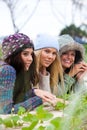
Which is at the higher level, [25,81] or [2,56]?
[2,56]

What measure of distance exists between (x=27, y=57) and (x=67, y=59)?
3.20 feet

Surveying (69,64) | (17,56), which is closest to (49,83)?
(69,64)

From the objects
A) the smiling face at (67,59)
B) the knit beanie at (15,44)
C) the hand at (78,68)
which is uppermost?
the knit beanie at (15,44)

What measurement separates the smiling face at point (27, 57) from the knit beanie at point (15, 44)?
0.11ft

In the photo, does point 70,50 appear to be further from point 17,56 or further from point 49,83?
point 17,56

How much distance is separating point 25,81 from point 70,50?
1.02 meters

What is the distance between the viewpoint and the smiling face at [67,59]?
183 inches

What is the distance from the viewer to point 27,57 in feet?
12.4

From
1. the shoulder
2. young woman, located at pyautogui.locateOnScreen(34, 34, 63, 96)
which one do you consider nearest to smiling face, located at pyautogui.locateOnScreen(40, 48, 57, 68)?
young woman, located at pyautogui.locateOnScreen(34, 34, 63, 96)

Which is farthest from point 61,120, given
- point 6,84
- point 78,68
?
point 78,68

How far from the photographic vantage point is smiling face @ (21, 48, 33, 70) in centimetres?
377

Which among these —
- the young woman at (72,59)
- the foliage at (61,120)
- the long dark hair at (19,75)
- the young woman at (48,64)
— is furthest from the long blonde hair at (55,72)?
the foliage at (61,120)

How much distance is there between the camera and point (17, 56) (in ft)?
12.4

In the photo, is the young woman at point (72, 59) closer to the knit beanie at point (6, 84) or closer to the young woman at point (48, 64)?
the young woman at point (48, 64)
